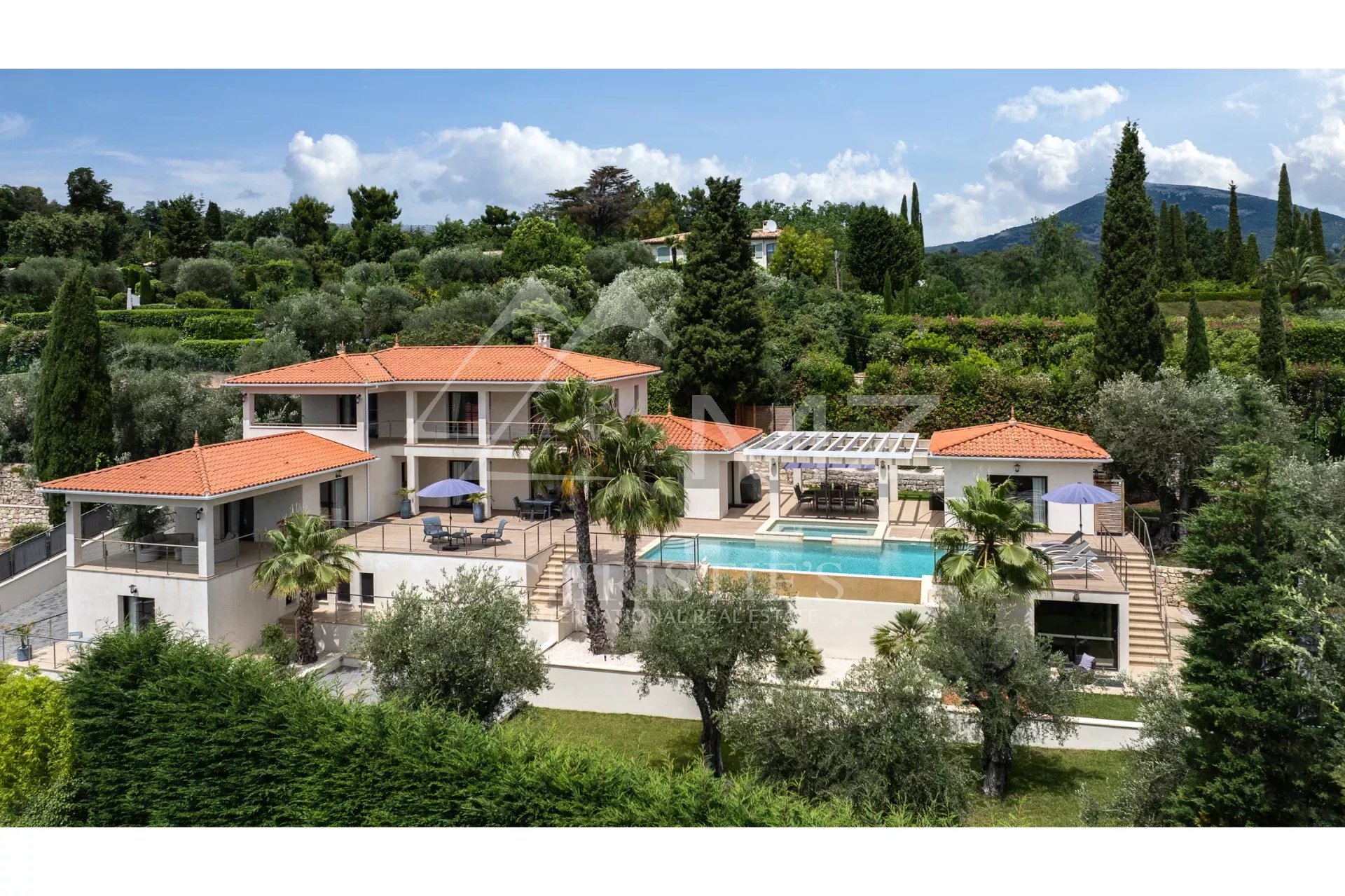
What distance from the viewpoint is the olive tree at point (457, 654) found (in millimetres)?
16125

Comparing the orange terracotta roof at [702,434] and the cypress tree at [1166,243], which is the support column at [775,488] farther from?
the cypress tree at [1166,243]

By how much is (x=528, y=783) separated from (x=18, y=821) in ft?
29.4

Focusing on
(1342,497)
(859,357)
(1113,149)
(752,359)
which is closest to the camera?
(1342,497)

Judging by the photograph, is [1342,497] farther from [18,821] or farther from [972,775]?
[18,821]

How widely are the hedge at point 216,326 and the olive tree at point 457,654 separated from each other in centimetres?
3894

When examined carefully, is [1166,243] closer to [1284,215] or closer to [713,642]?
[1284,215]

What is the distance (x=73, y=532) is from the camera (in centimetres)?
2294

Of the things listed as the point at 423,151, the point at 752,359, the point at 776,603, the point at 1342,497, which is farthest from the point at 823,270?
the point at 776,603

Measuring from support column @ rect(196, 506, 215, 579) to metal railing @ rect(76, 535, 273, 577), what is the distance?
20 centimetres

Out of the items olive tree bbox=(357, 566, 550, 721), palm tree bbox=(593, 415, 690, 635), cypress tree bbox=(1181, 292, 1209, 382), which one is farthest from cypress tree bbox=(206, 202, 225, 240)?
cypress tree bbox=(1181, 292, 1209, 382)

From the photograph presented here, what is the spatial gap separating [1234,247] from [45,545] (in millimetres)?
60640

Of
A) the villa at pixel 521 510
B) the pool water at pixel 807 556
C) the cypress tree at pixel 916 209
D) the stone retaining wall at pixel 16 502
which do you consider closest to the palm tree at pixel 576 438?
the pool water at pixel 807 556

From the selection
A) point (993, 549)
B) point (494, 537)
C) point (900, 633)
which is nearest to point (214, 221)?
point (494, 537)

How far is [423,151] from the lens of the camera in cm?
3212
